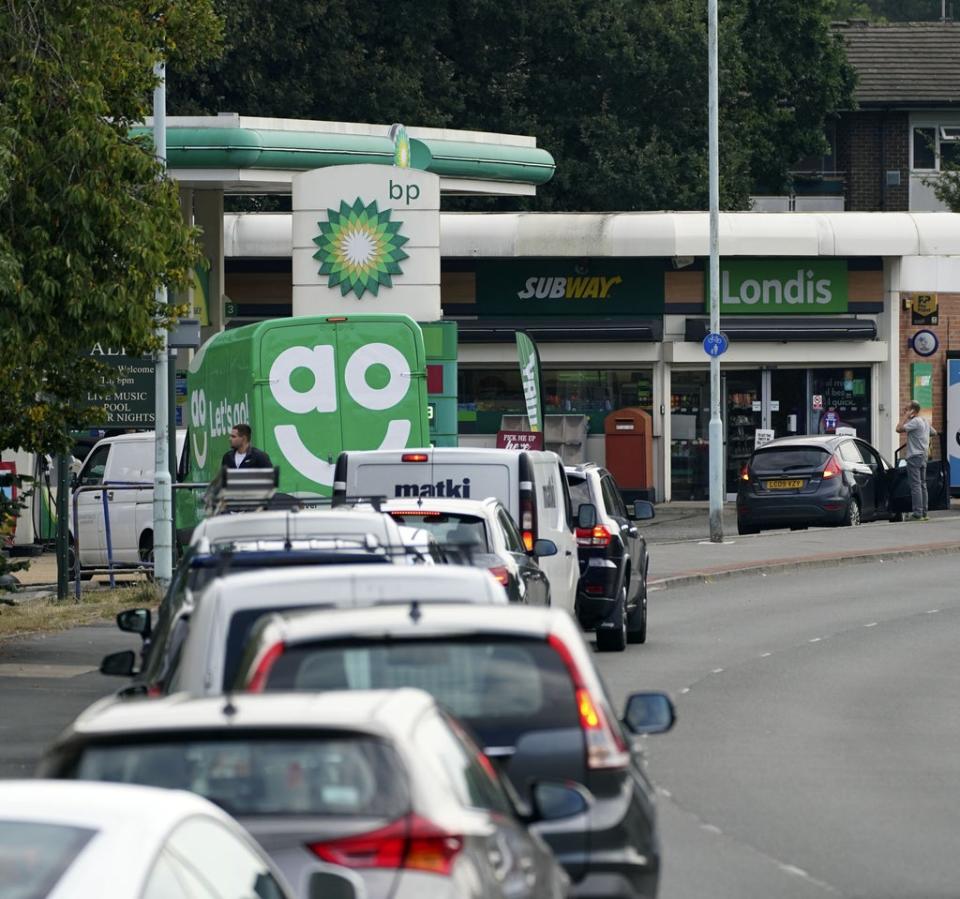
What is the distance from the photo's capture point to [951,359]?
41312mm

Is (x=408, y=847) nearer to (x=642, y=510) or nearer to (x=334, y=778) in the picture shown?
(x=334, y=778)

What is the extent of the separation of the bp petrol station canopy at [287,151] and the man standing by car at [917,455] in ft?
29.2

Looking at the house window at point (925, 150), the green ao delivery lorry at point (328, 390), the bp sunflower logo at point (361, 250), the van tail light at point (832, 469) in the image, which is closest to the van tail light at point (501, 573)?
the green ao delivery lorry at point (328, 390)

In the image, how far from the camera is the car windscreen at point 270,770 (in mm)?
5168

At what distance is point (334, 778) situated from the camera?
5.21 m

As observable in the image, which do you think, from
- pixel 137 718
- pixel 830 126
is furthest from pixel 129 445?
pixel 830 126

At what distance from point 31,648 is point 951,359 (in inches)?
1052

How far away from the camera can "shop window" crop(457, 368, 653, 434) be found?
136ft

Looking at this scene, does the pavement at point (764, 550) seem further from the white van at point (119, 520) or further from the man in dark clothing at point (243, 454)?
the man in dark clothing at point (243, 454)

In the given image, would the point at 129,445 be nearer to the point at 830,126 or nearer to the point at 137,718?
the point at 137,718

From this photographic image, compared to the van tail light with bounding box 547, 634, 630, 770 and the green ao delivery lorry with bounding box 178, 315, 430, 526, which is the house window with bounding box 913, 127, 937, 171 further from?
the van tail light with bounding box 547, 634, 630, 770

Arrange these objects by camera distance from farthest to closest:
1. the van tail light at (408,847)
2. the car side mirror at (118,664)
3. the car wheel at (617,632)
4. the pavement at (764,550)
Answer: the pavement at (764,550) < the car wheel at (617,632) < the car side mirror at (118,664) < the van tail light at (408,847)

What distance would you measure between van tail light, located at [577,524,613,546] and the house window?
43621 millimetres

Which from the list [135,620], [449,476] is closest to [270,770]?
[135,620]
